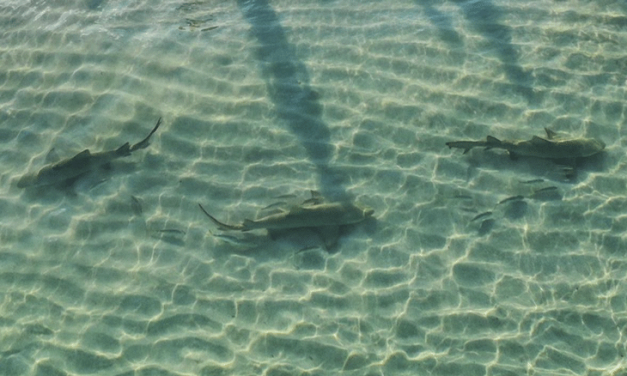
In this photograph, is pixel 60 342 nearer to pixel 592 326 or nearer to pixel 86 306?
pixel 86 306

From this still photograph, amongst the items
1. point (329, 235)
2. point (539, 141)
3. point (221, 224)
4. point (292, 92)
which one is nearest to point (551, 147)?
point (539, 141)

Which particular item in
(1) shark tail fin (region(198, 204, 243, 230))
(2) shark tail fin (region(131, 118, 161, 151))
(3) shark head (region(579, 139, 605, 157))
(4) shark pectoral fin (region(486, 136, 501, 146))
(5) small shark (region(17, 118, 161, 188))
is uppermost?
(5) small shark (region(17, 118, 161, 188))

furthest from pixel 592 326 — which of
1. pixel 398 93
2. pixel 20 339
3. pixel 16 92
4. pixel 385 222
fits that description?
pixel 16 92

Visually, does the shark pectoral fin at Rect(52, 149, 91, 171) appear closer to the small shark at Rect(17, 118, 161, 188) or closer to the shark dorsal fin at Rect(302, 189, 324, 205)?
the small shark at Rect(17, 118, 161, 188)

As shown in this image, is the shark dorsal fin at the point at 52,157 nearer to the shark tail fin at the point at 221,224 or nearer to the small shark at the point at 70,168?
the small shark at the point at 70,168

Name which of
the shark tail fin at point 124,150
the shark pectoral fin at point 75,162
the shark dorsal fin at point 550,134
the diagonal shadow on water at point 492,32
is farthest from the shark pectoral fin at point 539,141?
the shark pectoral fin at point 75,162

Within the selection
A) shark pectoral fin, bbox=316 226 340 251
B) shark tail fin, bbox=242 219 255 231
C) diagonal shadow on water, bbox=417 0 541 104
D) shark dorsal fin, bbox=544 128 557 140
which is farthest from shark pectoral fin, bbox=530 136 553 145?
shark tail fin, bbox=242 219 255 231
